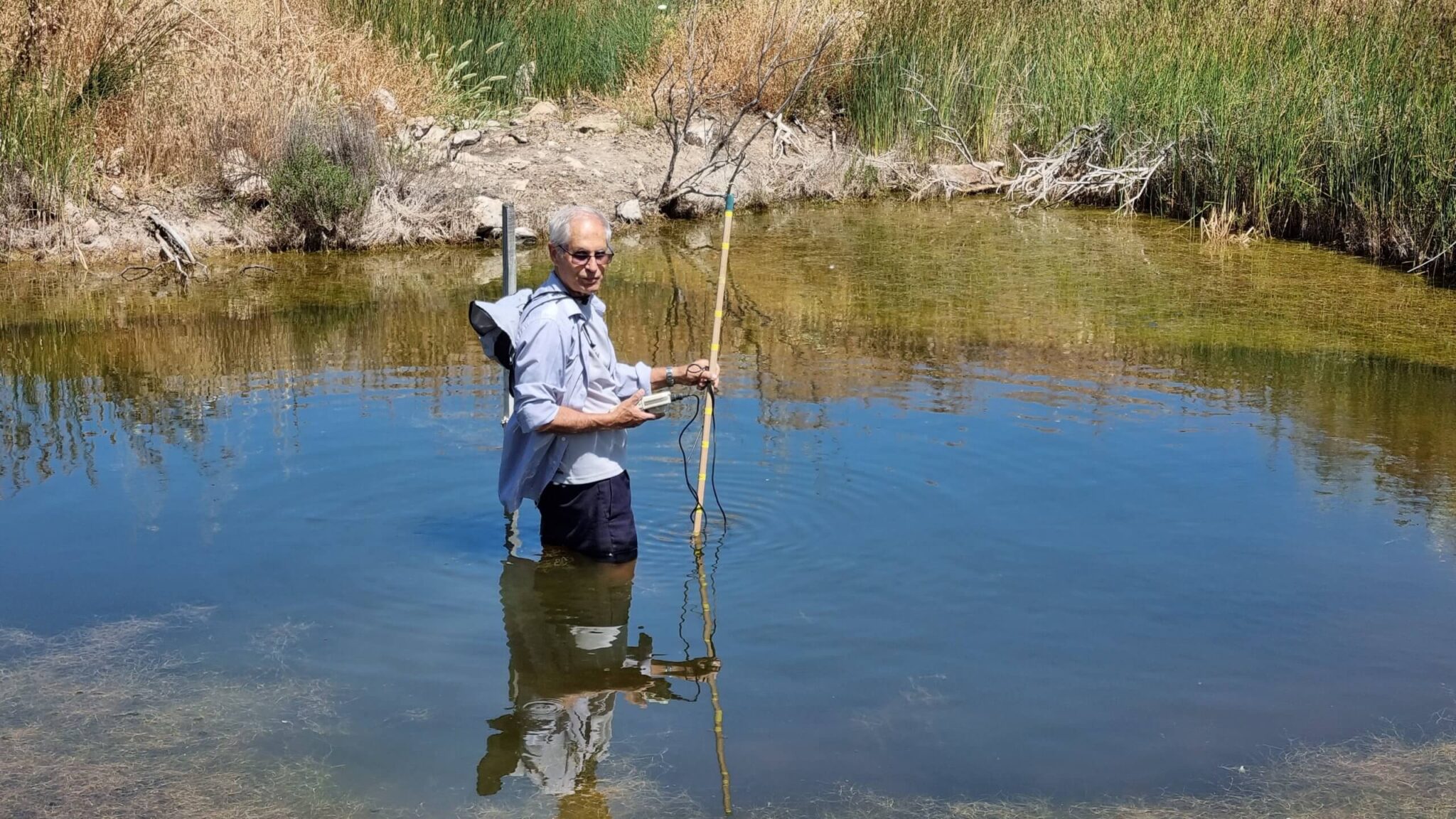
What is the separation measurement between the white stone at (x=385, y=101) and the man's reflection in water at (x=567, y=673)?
33.1 feet

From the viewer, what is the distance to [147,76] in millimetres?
14039

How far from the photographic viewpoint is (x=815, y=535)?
6.65 meters

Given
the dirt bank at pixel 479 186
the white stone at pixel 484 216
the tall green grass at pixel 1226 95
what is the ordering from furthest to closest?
the white stone at pixel 484 216
the dirt bank at pixel 479 186
the tall green grass at pixel 1226 95

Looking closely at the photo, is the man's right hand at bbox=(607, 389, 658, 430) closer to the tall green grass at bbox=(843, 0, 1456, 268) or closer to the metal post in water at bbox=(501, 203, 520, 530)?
the metal post in water at bbox=(501, 203, 520, 530)

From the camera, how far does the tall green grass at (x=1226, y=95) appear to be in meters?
12.5

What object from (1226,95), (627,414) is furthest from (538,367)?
(1226,95)

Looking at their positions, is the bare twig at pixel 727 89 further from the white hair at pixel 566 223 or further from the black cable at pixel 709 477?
the white hair at pixel 566 223

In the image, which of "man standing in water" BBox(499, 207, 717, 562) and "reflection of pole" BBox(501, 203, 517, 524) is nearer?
"man standing in water" BBox(499, 207, 717, 562)

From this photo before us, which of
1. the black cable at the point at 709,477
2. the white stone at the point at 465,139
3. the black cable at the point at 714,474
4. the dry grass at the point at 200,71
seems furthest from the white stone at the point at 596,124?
the black cable at the point at 709,477

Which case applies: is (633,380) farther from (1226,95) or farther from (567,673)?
(1226,95)

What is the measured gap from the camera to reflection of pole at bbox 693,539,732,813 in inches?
175

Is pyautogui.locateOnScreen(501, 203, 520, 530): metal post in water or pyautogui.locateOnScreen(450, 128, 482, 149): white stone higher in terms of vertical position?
pyautogui.locateOnScreen(450, 128, 482, 149): white stone

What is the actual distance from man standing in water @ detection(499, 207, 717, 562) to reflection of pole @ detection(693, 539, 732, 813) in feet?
1.21

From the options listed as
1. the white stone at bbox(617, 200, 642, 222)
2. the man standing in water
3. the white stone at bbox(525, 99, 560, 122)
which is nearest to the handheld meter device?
the man standing in water
